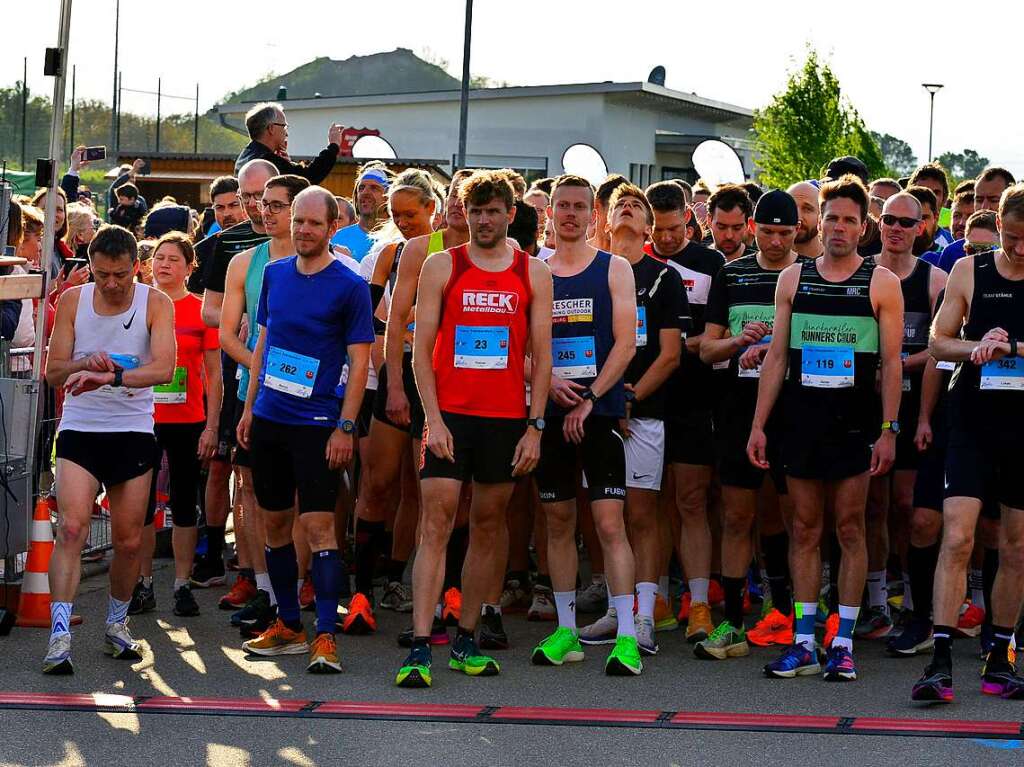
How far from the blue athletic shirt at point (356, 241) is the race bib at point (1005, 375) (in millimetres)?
3847

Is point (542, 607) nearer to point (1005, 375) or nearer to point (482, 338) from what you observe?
point (482, 338)

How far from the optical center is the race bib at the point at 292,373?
6922 millimetres

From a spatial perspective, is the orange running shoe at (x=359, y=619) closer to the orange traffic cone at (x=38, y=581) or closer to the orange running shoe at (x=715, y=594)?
the orange traffic cone at (x=38, y=581)

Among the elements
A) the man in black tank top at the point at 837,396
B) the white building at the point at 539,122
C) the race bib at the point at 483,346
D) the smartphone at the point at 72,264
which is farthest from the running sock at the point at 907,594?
the white building at the point at 539,122

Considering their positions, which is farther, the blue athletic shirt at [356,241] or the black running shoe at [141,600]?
the blue athletic shirt at [356,241]

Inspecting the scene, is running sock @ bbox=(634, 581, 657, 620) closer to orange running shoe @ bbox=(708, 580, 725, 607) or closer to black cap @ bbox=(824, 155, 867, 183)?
orange running shoe @ bbox=(708, 580, 725, 607)

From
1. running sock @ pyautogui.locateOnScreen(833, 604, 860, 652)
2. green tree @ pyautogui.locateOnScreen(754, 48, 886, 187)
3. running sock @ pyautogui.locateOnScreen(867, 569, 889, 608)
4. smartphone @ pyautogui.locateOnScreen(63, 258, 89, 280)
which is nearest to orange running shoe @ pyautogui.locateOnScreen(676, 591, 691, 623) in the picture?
running sock @ pyautogui.locateOnScreen(867, 569, 889, 608)

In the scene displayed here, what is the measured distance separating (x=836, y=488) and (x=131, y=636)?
11.1 feet

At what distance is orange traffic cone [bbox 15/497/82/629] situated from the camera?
25.3ft

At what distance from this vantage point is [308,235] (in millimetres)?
6926

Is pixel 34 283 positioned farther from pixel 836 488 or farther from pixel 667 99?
pixel 667 99

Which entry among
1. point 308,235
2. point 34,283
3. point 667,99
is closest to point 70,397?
point 34,283

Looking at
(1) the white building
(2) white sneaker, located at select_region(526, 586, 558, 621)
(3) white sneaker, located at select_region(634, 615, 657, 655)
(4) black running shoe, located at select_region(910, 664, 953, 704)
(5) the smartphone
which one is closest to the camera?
(4) black running shoe, located at select_region(910, 664, 953, 704)

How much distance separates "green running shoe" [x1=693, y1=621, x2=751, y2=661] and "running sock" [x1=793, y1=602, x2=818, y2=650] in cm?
40
